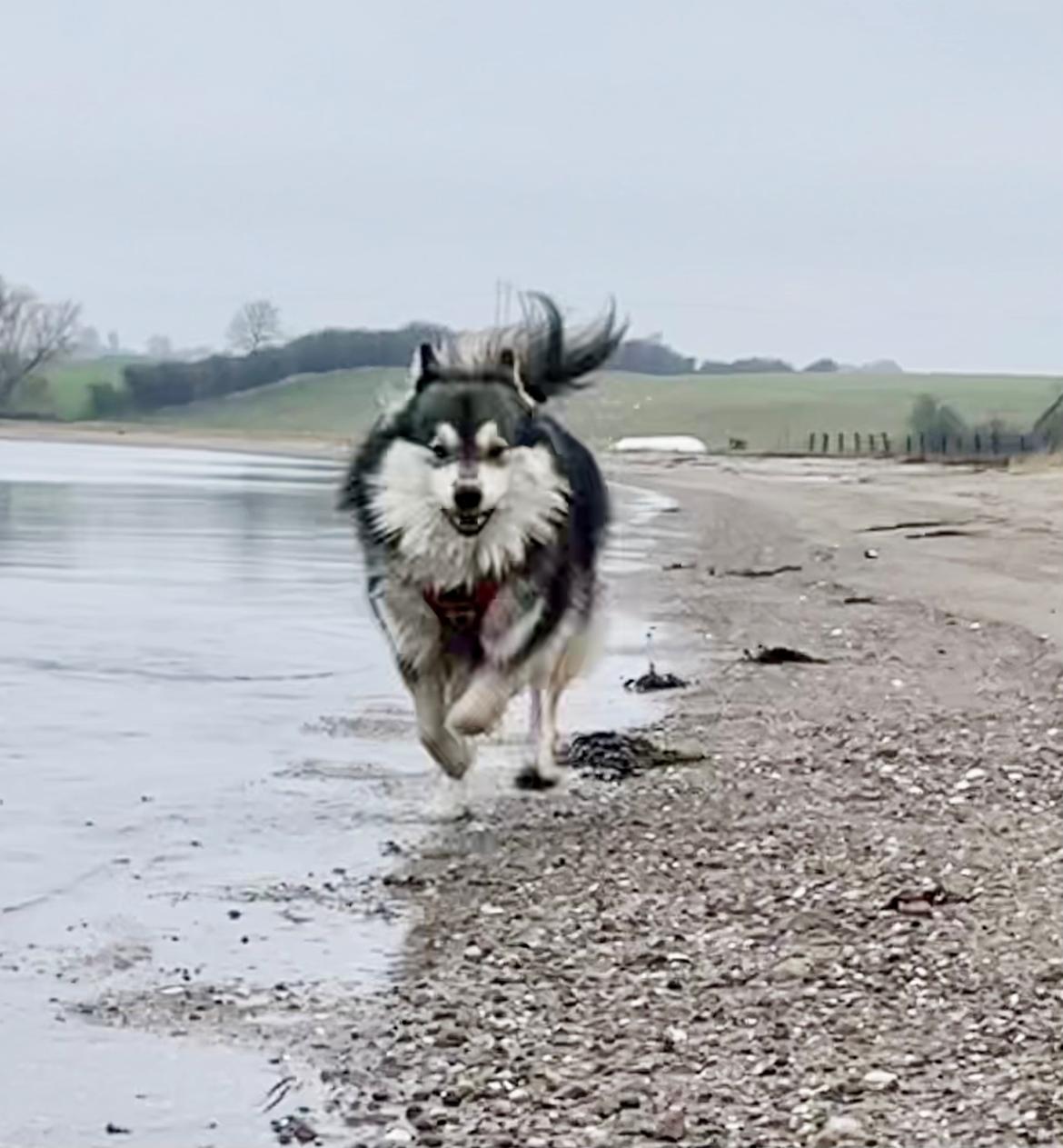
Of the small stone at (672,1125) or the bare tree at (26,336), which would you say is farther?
the bare tree at (26,336)

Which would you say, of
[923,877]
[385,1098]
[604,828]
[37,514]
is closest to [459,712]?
[604,828]

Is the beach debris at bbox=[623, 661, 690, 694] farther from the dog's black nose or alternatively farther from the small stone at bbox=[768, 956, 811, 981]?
the small stone at bbox=[768, 956, 811, 981]

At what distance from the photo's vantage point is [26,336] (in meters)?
112

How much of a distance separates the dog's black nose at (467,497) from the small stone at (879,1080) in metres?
3.54

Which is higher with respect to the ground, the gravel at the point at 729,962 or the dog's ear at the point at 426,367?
the dog's ear at the point at 426,367

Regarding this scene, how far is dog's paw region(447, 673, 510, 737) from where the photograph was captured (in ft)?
26.3

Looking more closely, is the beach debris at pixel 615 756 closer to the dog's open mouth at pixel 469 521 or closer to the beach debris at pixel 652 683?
the dog's open mouth at pixel 469 521

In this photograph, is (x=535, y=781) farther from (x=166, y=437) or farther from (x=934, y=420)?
(x=166, y=437)

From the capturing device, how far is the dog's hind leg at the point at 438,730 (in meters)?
8.10

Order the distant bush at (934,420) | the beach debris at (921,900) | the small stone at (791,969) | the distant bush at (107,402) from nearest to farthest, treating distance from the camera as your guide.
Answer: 1. the small stone at (791,969)
2. the beach debris at (921,900)
3. the distant bush at (934,420)
4. the distant bush at (107,402)

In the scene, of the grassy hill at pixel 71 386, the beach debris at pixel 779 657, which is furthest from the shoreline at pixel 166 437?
the beach debris at pixel 779 657

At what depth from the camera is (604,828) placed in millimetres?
7438

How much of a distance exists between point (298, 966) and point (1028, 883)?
1895 mm

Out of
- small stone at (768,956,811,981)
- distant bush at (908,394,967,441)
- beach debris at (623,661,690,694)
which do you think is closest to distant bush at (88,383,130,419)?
distant bush at (908,394,967,441)
